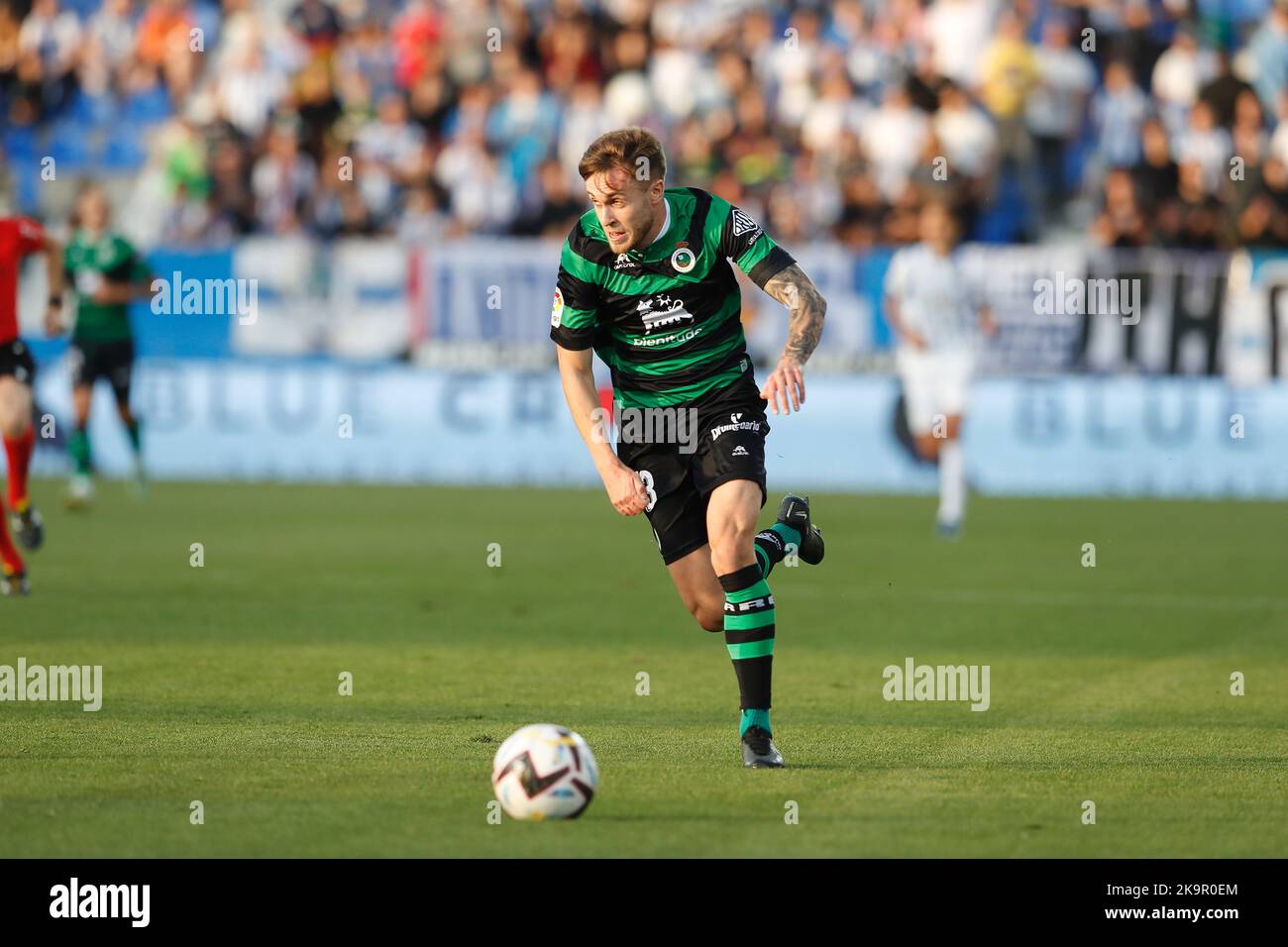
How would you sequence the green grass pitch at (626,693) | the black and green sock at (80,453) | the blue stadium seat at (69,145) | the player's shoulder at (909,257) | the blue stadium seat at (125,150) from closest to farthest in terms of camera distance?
the green grass pitch at (626,693)
the player's shoulder at (909,257)
the black and green sock at (80,453)
the blue stadium seat at (125,150)
the blue stadium seat at (69,145)

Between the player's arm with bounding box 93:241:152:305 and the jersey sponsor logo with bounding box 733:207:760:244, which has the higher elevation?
the player's arm with bounding box 93:241:152:305

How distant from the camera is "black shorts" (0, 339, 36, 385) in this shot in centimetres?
1247

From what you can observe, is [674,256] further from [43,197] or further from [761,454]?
[43,197]

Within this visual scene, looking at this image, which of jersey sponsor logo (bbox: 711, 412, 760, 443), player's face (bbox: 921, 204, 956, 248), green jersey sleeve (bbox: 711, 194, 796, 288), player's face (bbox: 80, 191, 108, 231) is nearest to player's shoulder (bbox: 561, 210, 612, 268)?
green jersey sleeve (bbox: 711, 194, 796, 288)

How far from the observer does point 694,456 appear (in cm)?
800

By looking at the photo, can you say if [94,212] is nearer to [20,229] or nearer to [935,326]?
[20,229]

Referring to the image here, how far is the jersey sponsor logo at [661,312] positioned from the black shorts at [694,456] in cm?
34

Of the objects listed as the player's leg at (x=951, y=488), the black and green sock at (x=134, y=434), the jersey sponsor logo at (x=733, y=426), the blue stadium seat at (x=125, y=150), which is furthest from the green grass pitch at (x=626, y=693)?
the blue stadium seat at (x=125, y=150)

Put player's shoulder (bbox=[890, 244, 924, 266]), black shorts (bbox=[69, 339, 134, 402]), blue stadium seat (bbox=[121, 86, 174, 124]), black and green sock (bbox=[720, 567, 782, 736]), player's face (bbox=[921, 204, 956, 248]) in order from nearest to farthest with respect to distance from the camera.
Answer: black and green sock (bbox=[720, 567, 782, 736])
player's face (bbox=[921, 204, 956, 248])
player's shoulder (bbox=[890, 244, 924, 266])
black shorts (bbox=[69, 339, 134, 402])
blue stadium seat (bbox=[121, 86, 174, 124])

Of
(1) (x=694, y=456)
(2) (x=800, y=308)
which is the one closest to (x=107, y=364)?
(1) (x=694, y=456)

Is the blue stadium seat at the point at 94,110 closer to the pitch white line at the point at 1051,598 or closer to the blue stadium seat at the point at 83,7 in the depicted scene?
the blue stadium seat at the point at 83,7

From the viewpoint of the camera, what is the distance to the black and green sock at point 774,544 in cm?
823

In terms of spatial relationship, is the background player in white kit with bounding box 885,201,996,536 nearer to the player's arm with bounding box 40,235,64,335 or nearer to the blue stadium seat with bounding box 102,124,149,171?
the player's arm with bounding box 40,235,64,335

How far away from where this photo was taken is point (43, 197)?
85.0 feet
